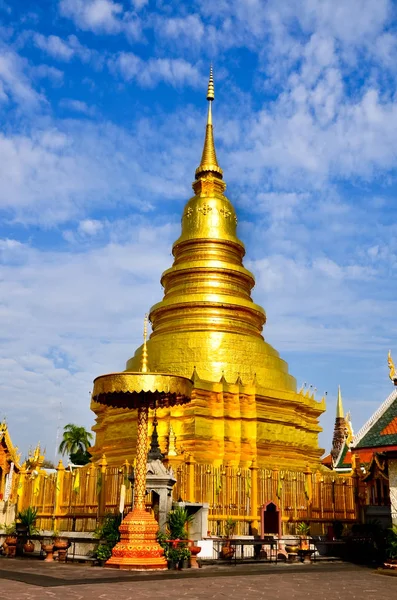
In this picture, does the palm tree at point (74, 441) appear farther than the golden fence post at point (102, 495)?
Yes

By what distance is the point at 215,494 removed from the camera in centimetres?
2181

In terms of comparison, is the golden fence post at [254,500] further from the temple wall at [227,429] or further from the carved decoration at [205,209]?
the carved decoration at [205,209]

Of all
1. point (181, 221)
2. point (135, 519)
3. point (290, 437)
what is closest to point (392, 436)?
point (135, 519)

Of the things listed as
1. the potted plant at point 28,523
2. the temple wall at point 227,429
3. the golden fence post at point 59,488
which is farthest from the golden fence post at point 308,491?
the potted plant at point 28,523

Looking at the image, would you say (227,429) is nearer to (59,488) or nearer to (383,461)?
(59,488)

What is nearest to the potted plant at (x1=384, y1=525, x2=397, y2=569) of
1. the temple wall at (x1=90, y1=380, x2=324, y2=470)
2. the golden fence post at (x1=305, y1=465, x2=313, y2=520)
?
the golden fence post at (x1=305, y1=465, x2=313, y2=520)

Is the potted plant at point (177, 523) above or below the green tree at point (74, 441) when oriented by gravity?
below

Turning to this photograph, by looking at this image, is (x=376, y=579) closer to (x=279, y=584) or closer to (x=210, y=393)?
(x=279, y=584)

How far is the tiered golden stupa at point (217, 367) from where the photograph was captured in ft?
89.5

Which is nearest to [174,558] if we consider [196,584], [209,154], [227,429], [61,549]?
[196,584]

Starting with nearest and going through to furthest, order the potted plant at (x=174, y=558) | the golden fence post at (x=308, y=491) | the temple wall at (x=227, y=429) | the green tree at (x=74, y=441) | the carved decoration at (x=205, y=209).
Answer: the potted plant at (x=174, y=558) < the golden fence post at (x=308, y=491) < the temple wall at (x=227, y=429) < the carved decoration at (x=205, y=209) < the green tree at (x=74, y=441)

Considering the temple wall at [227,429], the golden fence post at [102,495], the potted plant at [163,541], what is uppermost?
the temple wall at [227,429]

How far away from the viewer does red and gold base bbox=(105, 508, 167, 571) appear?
15.8 m

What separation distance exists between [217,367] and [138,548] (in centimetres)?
1349
